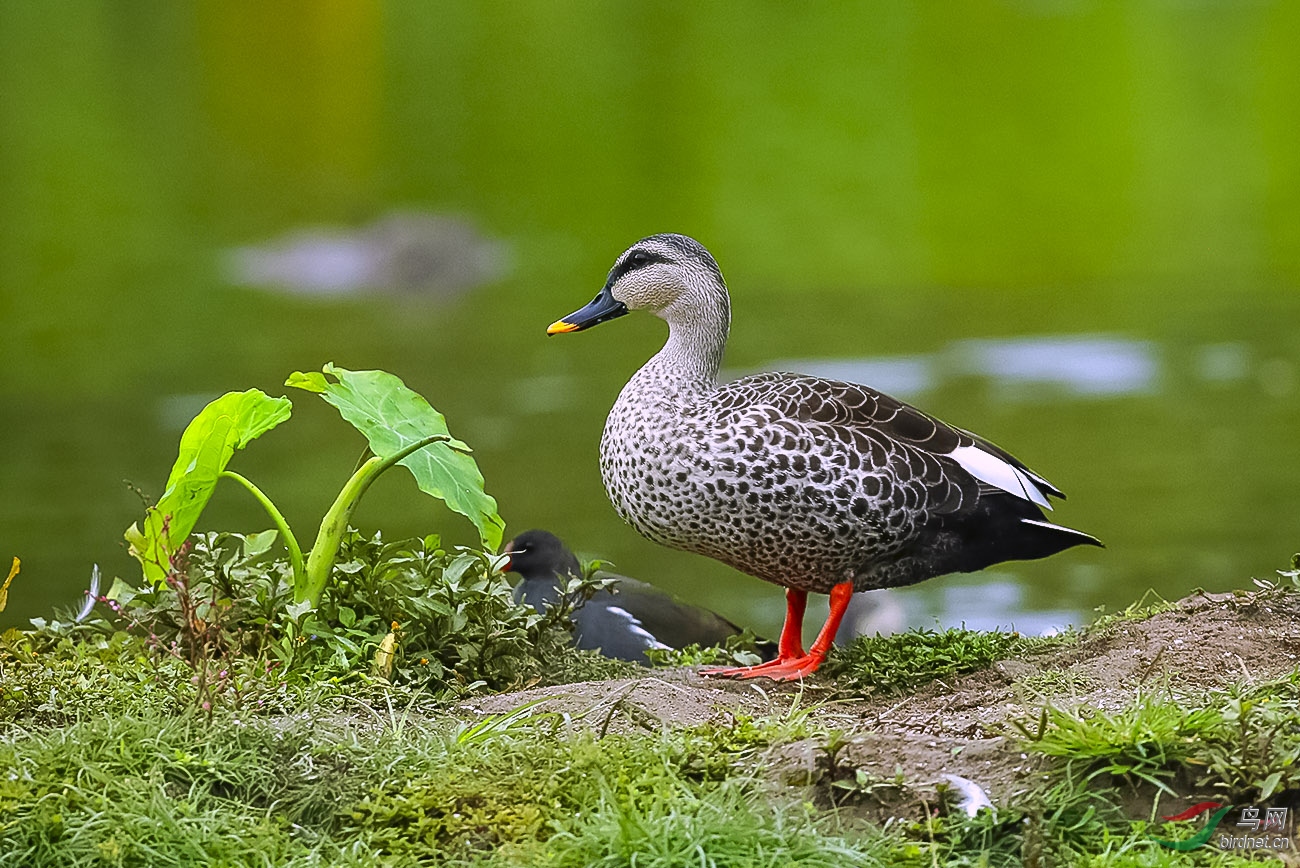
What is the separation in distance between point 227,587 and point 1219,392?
9115mm

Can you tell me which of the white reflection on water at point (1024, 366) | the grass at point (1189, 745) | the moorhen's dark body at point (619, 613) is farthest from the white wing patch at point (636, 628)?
the white reflection on water at point (1024, 366)

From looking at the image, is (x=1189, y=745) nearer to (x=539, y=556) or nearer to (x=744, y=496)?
(x=744, y=496)

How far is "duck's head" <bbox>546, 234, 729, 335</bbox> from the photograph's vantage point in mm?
4766

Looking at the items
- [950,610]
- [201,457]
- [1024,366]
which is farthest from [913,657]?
[1024,366]

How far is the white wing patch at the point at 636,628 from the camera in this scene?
5.64 metres

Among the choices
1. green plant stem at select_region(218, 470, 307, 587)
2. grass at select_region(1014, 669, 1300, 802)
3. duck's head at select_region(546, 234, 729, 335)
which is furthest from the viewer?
duck's head at select_region(546, 234, 729, 335)

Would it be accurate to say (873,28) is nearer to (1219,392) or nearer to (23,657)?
(1219,392)

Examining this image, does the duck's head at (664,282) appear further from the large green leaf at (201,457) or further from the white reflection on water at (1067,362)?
the white reflection on water at (1067,362)

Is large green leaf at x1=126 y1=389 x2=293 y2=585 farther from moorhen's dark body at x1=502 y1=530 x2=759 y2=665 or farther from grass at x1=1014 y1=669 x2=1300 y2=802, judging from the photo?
grass at x1=1014 y1=669 x2=1300 y2=802

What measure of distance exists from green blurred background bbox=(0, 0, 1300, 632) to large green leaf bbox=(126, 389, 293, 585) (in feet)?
12.8

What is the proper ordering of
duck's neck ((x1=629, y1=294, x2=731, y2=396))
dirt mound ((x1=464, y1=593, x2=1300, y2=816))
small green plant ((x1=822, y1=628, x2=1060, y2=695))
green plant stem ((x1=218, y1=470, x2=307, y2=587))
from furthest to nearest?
duck's neck ((x1=629, y1=294, x2=731, y2=396)) → small green plant ((x1=822, y1=628, x2=1060, y2=695)) → green plant stem ((x1=218, y1=470, x2=307, y2=587)) → dirt mound ((x1=464, y1=593, x2=1300, y2=816))

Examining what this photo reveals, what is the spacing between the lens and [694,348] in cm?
475

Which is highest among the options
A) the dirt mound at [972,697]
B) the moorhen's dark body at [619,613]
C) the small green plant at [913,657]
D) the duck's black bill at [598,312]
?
the duck's black bill at [598,312]

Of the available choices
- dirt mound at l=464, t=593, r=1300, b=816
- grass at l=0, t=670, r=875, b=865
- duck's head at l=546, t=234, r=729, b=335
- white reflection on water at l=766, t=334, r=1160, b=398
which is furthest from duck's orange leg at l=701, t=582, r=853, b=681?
white reflection on water at l=766, t=334, r=1160, b=398
